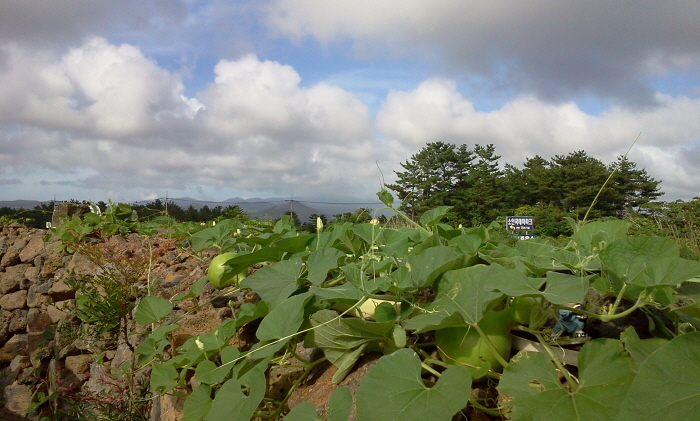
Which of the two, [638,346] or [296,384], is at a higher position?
[638,346]

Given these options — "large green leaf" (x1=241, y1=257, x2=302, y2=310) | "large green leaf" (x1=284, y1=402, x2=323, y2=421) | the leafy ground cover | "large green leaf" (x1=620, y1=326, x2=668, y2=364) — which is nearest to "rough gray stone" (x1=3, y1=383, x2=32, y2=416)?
the leafy ground cover

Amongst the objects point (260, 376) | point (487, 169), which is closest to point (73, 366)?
point (260, 376)

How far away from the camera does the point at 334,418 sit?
2.31 feet

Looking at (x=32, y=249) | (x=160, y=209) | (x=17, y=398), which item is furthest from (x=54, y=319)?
(x=160, y=209)

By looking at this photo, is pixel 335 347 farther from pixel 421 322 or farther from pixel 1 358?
pixel 1 358

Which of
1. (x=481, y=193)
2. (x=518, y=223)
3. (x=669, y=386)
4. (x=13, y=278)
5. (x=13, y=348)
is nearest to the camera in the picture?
(x=669, y=386)

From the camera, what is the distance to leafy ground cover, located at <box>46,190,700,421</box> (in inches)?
23.9

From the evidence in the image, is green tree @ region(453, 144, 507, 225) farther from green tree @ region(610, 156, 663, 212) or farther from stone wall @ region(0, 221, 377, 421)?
stone wall @ region(0, 221, 377, 421)

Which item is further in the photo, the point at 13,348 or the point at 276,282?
the point at 13,348

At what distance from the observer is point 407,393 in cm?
66

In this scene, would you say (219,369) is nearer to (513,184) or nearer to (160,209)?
(160,209)

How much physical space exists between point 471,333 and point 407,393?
7.8 inches

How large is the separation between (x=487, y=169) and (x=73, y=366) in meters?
29.2

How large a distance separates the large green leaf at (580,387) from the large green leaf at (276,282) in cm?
52
